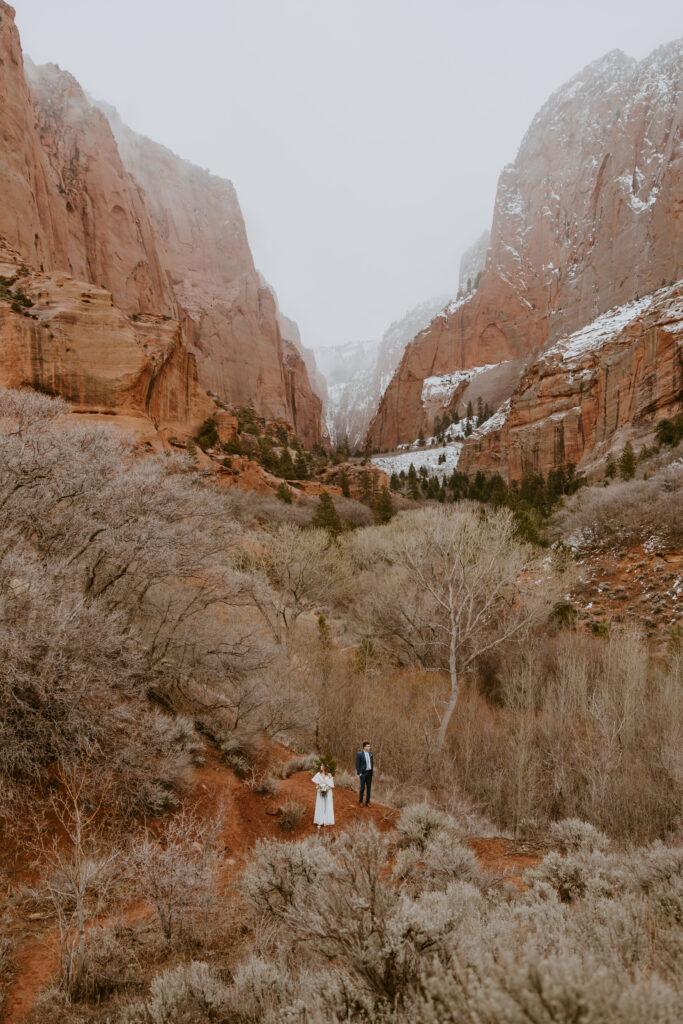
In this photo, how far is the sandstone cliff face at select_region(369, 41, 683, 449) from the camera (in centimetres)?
9100

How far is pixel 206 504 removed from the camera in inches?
445

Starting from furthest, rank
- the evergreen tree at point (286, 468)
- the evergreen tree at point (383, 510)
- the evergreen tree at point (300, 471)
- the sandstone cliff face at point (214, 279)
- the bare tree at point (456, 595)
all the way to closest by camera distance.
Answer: the sandstone cliff face at point (214, 279) < the evergreen tree at point (300, 471) < the evergreen tree at point (286, 468) < the evergreen tree at point (383, 510) < the bare tree at point (456, 595)

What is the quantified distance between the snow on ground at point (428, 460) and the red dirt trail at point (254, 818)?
81.5m

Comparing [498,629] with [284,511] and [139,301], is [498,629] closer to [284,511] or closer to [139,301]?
[284,511]

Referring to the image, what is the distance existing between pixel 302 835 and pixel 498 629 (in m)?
11.9

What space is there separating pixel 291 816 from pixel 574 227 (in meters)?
139

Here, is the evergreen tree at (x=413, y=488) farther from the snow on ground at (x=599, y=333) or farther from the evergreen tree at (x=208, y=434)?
the evergreen tree at (x=208, y=434)

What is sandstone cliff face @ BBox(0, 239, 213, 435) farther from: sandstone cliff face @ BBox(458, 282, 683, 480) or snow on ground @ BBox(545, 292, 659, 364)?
snow on ground @ BBox(545, 292, 659, 364)

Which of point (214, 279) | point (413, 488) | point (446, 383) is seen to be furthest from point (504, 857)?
point (446, 383)

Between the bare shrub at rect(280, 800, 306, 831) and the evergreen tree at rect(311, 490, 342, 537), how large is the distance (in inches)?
1020

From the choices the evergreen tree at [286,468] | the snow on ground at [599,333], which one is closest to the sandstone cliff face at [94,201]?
the evergreen tree at [286,468]

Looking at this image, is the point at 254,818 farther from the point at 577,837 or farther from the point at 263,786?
the point at 577,837

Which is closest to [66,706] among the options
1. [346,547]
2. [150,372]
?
[346,547]

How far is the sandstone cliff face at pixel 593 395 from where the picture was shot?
156 feet
